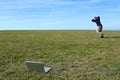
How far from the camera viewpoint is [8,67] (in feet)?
28.8

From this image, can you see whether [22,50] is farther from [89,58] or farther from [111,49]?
[111,49]

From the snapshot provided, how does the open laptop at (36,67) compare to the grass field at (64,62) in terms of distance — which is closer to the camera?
the grass field at (64,62)

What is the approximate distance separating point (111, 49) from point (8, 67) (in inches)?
195

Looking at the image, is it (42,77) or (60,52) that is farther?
(60,52)

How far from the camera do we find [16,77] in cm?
780

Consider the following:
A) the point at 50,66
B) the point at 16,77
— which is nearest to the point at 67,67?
the point at 50,66

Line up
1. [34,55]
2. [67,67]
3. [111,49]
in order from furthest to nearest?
[111,49], [34,55], [67,67]

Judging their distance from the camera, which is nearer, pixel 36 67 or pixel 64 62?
pixel 36 67

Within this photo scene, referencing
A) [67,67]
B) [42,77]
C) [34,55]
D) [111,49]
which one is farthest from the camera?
[111,49]

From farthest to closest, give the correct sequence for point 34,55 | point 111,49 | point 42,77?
point 111,49
point 34,55
point 42,77

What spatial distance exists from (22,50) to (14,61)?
6.33 feet

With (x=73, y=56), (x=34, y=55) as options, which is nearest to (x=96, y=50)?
(x=73, y=56)

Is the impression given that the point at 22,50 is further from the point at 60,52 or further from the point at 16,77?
the point at 16,77

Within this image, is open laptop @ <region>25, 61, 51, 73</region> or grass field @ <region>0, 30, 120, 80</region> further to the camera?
open laptop @ <region>25, 61, 51, 73</region>
